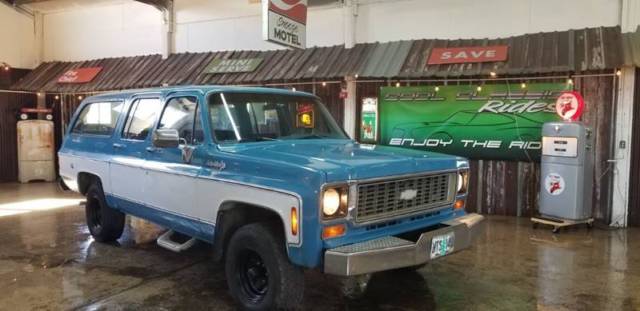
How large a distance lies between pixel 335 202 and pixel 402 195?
0.70 metres

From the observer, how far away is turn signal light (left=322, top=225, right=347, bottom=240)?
3527 mm

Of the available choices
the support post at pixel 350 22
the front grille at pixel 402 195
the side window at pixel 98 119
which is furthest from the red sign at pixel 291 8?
the front grille at pixel 402 195

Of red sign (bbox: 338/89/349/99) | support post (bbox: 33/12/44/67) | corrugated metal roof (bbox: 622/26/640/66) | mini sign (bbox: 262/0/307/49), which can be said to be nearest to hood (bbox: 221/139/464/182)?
Answer: mini sign (bbox: 262/0/307/49)

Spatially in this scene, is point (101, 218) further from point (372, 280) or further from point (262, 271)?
point (372, 280)

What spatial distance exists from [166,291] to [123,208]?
156cm

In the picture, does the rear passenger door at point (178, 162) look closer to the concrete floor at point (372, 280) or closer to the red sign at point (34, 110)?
the concrete floor at point (372, 280)

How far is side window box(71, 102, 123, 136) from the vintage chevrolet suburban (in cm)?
27

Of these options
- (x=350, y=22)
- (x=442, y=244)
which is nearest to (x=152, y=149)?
(x=442, y=244)

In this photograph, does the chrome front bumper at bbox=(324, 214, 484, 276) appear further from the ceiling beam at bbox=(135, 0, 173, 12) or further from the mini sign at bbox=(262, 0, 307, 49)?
the ceiling beam at bbox=(135, 0, 173, 12)

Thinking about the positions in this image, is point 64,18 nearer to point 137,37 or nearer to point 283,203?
point 137,37

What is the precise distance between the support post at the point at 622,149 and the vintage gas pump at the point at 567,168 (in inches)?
25.1

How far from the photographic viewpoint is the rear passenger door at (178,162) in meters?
4.60

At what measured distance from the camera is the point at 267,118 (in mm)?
4848

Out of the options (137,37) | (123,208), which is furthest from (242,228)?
(137,37)
